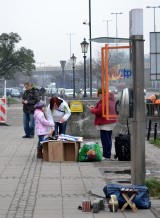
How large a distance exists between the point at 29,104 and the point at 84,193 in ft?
38.7

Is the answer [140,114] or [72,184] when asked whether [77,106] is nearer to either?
[72,184]

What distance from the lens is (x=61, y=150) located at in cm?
1526

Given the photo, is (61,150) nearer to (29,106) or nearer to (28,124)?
(28,124)

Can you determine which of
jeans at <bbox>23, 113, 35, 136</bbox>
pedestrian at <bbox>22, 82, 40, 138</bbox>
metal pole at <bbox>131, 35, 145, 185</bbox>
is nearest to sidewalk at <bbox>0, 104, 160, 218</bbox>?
metal pole at <bbox>131, 35, 145, 185</bbox>

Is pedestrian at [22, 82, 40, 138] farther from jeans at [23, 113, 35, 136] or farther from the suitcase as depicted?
the suitcase

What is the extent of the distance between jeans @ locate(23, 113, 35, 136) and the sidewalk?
13.1 ft

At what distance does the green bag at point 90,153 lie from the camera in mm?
15266

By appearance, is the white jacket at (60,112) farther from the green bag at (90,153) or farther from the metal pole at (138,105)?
the metal pole at (138,105)

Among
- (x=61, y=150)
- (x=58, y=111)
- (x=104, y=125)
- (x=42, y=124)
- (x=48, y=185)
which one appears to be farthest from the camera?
(x=58, y=111)

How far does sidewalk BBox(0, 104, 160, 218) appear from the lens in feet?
30.5

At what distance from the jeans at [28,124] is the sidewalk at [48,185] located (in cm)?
400

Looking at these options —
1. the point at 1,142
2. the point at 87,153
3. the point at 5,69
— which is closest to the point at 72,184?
the point at 87,153

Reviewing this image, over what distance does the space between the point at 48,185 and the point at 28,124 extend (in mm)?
10435

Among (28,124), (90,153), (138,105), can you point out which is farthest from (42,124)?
(138,105)
